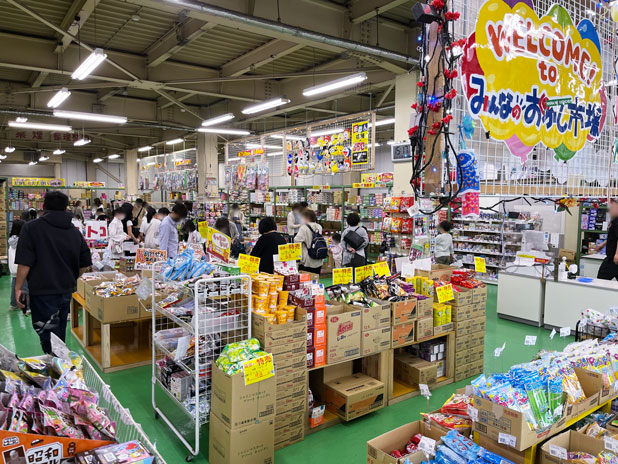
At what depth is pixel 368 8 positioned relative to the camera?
7.78 meters

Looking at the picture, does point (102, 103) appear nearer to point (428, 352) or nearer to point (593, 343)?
point (428, 352)

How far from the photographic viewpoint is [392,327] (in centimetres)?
396

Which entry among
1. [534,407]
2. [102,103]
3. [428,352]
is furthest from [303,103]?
[534,407]

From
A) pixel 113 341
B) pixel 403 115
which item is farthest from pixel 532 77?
pixel 403 115

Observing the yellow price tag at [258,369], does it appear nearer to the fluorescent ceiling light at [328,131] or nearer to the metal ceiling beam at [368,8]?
the metal ceiling beam at [368,8]

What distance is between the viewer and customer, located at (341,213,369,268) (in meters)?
6.81

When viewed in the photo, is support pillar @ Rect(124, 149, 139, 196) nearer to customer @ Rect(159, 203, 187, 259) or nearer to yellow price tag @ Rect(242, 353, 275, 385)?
customer @ Rect(159, 203, 187, 259)

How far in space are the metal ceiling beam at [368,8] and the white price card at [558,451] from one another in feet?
24.1

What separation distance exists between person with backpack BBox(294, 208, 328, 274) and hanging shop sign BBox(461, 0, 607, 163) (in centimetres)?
394

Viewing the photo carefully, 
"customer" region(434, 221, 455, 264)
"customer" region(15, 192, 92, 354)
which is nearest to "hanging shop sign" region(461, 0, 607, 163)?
"customer" region(15, 192, 92, 354)

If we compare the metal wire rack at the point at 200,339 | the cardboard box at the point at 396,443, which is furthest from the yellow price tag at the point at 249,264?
the cardboard box at the point at 396,443

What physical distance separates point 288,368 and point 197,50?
914cm

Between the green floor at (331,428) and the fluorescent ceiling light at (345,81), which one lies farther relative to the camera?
the fluorescent ceiling light at (345,81)

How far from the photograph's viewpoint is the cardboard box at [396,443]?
212 cm
